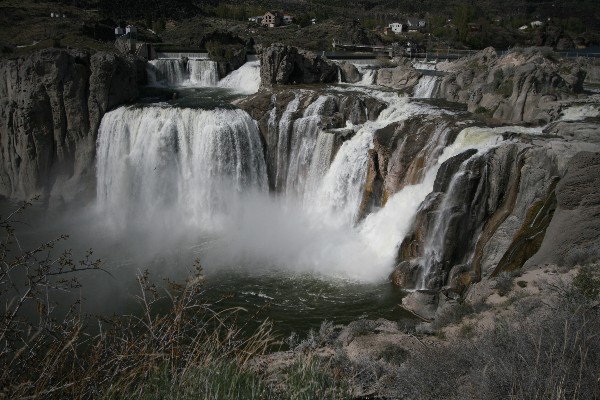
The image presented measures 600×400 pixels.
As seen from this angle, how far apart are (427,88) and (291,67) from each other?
815 centimetres

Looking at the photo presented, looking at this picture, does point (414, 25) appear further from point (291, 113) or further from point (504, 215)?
point (504, 215)

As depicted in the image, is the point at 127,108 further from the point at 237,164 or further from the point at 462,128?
the point at 462,128

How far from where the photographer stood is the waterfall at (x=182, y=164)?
2267 centimetres

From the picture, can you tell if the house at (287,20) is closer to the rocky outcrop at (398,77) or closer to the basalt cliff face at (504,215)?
the rocky outcrop at (398,77)

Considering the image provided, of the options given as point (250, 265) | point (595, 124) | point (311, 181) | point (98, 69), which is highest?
point (98, 69)

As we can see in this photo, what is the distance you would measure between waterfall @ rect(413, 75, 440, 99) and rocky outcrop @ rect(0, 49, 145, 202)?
15.1m

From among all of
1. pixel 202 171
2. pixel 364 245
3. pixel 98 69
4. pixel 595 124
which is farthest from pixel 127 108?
pixel 595 124

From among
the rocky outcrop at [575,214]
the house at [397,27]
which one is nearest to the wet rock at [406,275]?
the rocky outcrop at [575,214]

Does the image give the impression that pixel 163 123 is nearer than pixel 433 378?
No

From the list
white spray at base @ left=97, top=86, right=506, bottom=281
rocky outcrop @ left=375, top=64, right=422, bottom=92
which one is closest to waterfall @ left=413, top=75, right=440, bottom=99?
rocky outcrop @ left=375, top=64, right=422, bottom=92

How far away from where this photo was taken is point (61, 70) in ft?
78.2

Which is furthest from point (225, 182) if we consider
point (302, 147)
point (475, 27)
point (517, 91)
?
point (475, 27)

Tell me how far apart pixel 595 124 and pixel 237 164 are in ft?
46.5

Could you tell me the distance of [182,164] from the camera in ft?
75.9
